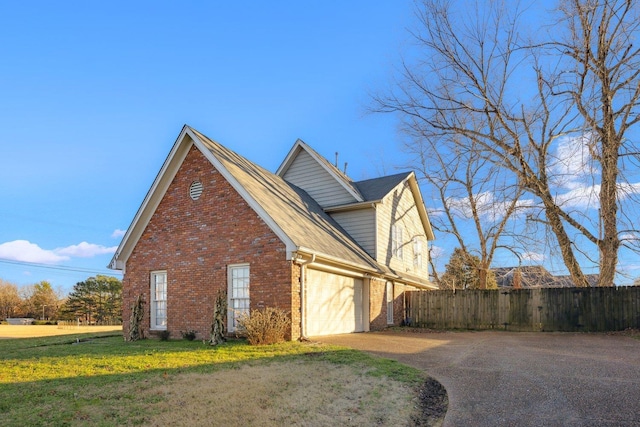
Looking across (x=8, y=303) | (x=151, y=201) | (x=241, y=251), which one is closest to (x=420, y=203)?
(x=241, y=251)

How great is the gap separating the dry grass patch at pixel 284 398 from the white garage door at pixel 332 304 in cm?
536

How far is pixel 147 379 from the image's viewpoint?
734 centimetres

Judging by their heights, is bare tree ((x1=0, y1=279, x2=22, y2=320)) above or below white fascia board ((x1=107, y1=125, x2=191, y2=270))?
→ below

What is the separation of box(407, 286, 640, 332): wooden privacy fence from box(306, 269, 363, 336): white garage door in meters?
5.48

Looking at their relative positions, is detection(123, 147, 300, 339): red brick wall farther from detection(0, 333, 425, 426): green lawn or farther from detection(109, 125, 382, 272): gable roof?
detection(0, 333, 425, 426): green lawn

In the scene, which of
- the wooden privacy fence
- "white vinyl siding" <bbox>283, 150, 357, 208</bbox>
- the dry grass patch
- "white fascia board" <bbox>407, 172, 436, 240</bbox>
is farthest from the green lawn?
"white fascia board" <bbox>407, 172, 436, 240</bbox>

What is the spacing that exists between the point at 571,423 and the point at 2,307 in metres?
73.6

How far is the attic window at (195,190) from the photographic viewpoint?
14336 mm

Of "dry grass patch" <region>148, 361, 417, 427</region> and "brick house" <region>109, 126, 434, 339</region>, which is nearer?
"dry grass patch" <region>148, 361, 417, 427</region>

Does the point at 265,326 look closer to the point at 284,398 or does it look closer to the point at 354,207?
the point at 284,398

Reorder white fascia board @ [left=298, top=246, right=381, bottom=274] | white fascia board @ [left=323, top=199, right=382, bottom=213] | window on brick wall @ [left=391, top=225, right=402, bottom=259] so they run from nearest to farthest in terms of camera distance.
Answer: white fascia board @ [left=298, top=246, right=381, bottom=274]
white fascia board @ [left=323, top=199, right=382, bottom=213]
window on brick wall @ [left=391, top=225, right=402, bottom=259]

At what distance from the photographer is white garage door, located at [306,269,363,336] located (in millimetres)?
13453

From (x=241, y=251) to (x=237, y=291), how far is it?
1.20m

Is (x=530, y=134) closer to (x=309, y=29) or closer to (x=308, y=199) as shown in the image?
(x=308, y=199)
